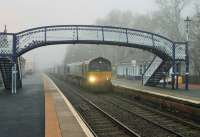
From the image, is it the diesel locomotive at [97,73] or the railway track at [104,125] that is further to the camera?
the diesel locomotive at [97,73]

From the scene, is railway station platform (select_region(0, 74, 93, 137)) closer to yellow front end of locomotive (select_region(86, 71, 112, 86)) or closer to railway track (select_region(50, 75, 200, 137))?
railway track (select_region(50, 75, 200, 137))

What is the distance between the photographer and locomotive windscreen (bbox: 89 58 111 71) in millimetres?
31812

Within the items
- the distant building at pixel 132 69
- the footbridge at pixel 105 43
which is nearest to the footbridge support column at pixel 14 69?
the footbridge at pixel 105 43

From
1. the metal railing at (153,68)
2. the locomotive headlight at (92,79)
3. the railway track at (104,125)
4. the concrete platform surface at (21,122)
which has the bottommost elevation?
the railway track at (104,125)

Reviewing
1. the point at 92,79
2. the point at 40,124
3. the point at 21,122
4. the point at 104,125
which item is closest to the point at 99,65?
the point at 92,79

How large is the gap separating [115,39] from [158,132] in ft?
60.3

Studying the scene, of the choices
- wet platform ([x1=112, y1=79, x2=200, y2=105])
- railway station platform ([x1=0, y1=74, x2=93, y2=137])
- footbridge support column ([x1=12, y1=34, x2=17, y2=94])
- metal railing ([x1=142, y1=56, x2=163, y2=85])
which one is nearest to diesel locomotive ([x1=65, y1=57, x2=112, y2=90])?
wet platform ([x1=112, y1=79, x2=200, y2=105])

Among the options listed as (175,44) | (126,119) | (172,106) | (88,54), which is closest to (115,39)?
(175,44)

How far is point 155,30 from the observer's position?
6384 cm

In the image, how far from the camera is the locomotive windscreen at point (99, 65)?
31812 mm

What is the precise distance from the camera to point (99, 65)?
32.2 meters

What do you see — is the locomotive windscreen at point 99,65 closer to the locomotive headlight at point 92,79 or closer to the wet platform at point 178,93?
the locomotive headlight at point 92,79

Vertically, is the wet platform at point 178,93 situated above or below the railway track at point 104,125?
above

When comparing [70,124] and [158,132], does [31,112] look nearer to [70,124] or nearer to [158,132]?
[70,124]
